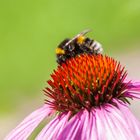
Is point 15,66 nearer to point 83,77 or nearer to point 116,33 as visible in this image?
point 116,33

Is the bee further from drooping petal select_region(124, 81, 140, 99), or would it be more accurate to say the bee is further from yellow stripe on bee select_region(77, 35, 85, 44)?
drooping petal select_region(124, 81, 140, 99)

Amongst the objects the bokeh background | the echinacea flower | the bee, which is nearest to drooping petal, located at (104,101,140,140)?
the echinacea flower

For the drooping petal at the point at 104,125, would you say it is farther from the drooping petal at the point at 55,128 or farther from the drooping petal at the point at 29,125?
the drooping petal at the point at 29,125

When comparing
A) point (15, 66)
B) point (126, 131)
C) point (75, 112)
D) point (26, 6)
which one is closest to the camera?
point (126, 131)

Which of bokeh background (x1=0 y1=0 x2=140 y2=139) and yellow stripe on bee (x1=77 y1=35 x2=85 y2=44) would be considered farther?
bokeh background (x1=0 y1=0 x2=140 y2=139)

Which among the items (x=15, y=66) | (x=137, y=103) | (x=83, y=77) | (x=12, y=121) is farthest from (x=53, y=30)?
(x=83, y=77)

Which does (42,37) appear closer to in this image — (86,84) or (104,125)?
(86,84)

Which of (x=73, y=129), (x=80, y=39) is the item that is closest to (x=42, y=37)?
(x=80, y=39)
